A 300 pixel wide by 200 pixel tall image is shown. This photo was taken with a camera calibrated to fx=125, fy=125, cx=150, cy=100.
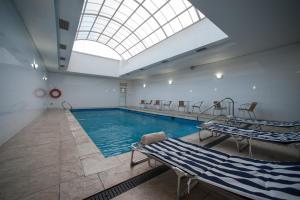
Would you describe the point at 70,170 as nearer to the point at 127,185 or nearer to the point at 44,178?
the point at 44,178

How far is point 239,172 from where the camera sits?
126cm

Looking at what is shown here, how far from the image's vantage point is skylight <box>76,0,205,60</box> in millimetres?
6078

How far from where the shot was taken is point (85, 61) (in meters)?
10.3

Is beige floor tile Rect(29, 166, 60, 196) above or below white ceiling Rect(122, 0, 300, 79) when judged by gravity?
below

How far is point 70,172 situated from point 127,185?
82 cm

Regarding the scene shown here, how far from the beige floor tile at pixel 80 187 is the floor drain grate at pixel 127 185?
79 mm

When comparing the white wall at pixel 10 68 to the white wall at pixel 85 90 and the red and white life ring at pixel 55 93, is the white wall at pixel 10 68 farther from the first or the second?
the white wall at pixel 85 90

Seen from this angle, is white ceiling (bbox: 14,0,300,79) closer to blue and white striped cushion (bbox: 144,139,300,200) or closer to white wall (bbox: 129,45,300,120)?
white wall (bbox: 129,45,300,120)

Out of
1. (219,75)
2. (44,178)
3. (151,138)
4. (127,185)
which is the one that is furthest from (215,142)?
(219,75)

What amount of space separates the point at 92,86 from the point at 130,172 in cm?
1166

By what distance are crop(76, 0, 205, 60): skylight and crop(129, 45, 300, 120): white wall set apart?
302 cm

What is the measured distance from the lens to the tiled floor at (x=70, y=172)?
135cm

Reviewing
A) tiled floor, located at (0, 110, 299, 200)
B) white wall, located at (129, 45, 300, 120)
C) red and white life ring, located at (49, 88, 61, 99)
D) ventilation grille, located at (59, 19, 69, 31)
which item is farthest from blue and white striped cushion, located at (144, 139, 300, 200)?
red and white life ring, located at (49, 88, 61, 99)

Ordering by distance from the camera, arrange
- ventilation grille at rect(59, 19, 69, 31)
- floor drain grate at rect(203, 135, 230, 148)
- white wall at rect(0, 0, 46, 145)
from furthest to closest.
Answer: ventilation grille at rect(59, 19, 69, 31)
floor drain grate at rect(203, 135, 230, 148)
white wall at rect(0, 0, 46, 145)
